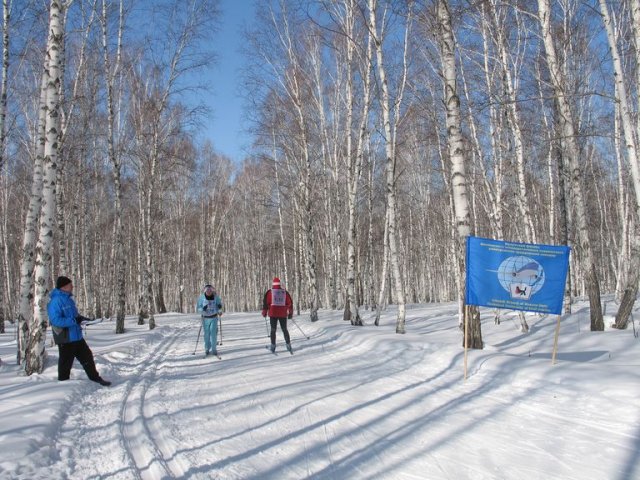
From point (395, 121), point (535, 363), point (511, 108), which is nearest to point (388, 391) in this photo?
point (535, 363)

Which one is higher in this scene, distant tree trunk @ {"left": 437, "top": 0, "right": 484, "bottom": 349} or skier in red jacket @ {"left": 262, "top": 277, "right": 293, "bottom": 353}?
distant tree trunk @ {"left": 437, "top": 0, "right": 484, "bottom": 349}

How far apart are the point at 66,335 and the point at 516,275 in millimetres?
7516

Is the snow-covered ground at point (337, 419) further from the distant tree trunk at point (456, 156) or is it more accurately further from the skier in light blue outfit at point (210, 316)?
the skier in light blue outfit at point (210, 316)

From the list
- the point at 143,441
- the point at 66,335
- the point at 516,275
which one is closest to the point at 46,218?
the point at 66,335

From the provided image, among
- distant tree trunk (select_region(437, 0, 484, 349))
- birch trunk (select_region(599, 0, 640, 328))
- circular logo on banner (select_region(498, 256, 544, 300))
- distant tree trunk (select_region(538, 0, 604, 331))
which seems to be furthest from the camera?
distant tree trunk (select_region(538, 0, 604, 331))

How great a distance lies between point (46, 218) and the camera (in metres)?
7.95

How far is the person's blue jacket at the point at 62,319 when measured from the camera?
7211 mm

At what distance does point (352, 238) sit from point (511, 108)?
6964 millimetres

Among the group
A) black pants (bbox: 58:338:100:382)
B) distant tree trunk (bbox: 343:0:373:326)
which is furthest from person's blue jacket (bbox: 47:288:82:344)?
distant tree trunk (bbox: 343:0:373:326)

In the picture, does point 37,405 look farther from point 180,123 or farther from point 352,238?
point 180,123

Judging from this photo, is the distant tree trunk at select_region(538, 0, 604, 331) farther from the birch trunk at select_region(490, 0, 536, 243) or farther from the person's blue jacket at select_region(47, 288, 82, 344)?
the person's blue jacket at select_region(47, 288, 82, 344)

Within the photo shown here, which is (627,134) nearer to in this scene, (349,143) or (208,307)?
(349,143)

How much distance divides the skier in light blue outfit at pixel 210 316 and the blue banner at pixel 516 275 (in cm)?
584

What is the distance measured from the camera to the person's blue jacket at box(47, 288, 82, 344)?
7211mm
